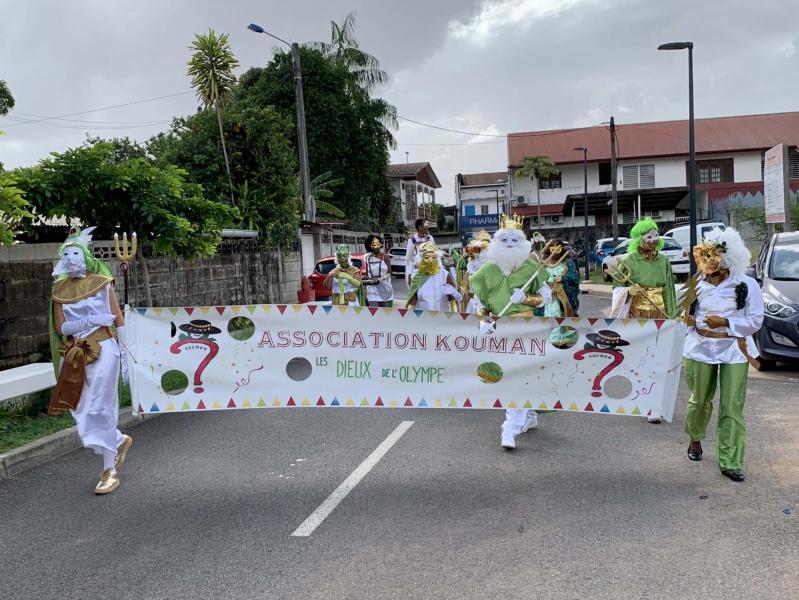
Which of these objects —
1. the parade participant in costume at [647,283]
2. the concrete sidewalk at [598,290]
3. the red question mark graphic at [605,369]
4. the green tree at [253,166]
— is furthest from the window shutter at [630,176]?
the red question mark graphic at [605,369]

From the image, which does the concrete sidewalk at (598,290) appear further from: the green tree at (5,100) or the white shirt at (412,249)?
the green tree at (5,100)

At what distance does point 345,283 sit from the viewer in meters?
10.8

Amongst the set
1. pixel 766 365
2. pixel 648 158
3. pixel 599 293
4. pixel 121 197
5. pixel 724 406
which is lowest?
pixel 599 293

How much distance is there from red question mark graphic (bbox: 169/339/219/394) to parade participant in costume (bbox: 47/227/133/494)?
1.30 feet

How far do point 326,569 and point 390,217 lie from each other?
4874 centimetres

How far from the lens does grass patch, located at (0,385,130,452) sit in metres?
6.56

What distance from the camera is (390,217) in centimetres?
5219

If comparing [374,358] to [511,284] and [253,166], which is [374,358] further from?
[253,166]

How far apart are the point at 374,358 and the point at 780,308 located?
6.22 m

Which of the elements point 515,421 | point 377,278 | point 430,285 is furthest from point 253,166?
point 515,421

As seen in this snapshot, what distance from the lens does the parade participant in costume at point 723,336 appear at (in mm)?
5277

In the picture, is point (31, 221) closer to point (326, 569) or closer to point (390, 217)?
point (326, 569)

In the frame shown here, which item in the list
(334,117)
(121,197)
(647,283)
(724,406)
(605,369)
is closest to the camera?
(724,406)

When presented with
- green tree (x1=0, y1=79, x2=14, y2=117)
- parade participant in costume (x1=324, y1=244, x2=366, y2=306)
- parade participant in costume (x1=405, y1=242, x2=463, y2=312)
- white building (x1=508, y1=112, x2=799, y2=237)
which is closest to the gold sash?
parade participant in costume (x1=405, y1=242, x2=463, y2=312)
